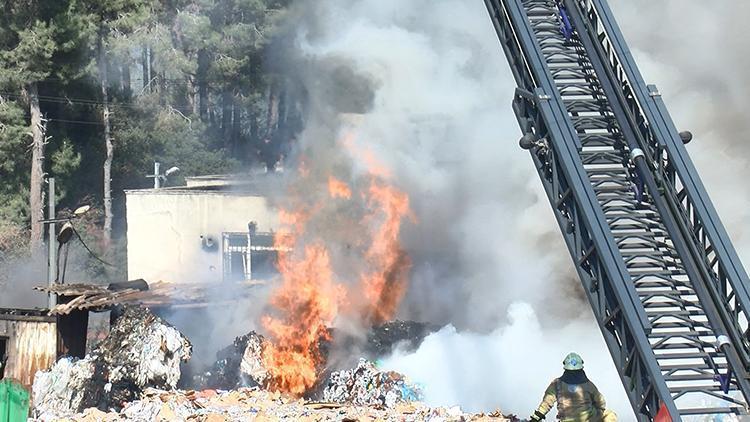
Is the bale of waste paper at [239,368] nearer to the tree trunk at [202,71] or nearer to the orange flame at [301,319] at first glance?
the orange flame at [301,319]

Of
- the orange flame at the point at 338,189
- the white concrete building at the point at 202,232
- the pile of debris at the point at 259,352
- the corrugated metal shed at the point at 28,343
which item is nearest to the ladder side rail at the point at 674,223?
the pile of debris at the point at 259,352

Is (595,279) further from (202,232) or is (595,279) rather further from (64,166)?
(64,166)

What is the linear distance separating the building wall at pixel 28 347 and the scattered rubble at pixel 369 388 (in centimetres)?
603

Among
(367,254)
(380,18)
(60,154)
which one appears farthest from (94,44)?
(367,254)

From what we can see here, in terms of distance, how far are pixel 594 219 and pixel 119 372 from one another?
11.7m

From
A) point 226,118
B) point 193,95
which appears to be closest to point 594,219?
point 193,95

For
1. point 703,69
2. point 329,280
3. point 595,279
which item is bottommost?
point 595,279

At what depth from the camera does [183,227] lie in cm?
3788

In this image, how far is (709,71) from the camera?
85.9 ft

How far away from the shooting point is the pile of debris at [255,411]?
1731cm

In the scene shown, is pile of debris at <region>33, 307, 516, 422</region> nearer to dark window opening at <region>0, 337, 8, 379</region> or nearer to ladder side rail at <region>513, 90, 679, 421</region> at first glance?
dark window opening at <region>0, 337, 8, 379</region>

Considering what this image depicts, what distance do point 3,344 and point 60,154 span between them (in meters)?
21.1

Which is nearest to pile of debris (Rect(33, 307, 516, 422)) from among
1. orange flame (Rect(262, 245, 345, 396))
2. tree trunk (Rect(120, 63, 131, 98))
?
orange flame (Rect(262, 245, 345, 396))

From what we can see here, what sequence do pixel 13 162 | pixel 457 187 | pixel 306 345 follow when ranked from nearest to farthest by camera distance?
pixel 306 345 → pixel 457 187 → pixel 13 162
